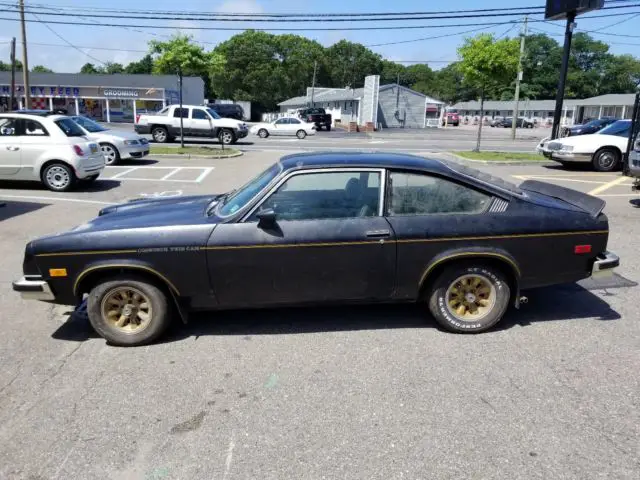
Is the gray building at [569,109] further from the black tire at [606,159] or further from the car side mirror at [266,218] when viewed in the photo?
the car side mirror at [266,218]

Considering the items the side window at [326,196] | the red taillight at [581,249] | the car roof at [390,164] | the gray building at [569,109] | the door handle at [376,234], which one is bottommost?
the red taillight at [581,249]

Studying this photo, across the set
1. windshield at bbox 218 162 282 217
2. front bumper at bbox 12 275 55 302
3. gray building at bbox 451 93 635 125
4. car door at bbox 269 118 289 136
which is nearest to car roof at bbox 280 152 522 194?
windshield at bbox 218 162 282 217

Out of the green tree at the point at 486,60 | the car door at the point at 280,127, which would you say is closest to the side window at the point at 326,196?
the green tree at the point at 486,60

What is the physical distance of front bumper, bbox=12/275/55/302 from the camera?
4.09 meters

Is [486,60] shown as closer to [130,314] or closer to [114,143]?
[114,143]

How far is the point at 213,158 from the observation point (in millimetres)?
18125

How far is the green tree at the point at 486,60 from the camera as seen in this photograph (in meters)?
19.7

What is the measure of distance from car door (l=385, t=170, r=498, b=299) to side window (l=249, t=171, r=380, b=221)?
0.17 metres

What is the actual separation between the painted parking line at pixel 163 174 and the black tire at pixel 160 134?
30.8ft

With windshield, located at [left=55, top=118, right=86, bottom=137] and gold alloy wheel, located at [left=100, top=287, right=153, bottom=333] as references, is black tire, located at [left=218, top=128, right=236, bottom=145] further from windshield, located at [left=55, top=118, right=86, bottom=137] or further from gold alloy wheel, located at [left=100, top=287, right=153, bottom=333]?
gold alloy wheel, located at [left=100, top=287, right=153, bottom=333]

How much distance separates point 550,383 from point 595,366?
1.65ft

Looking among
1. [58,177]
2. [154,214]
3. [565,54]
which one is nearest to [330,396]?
[154,214]

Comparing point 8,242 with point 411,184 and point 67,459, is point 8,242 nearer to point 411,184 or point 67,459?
point 67,459

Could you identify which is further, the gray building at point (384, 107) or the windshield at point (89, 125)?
the gray building at point (384, 107)
